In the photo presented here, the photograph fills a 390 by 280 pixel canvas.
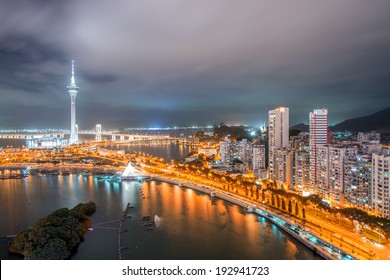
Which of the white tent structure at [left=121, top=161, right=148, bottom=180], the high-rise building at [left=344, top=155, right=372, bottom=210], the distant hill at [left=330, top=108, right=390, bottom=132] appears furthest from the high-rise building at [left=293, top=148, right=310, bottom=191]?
the distant hill at [left=330, top=108, right=390, bottom=132]

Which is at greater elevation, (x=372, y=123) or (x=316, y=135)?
(x=372, y=123)

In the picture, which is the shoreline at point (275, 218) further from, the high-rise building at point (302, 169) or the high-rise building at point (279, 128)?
the high-rise building at point (279, 128)

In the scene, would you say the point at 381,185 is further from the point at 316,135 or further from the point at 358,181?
the point at 316,135

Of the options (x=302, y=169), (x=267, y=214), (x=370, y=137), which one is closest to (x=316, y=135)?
(x=302, y=169)

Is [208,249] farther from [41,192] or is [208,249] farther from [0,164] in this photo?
[0,164]

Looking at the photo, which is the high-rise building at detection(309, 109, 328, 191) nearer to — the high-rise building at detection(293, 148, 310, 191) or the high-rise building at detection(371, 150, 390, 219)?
the high-rise building at detection(293, 148, 310, 191)
